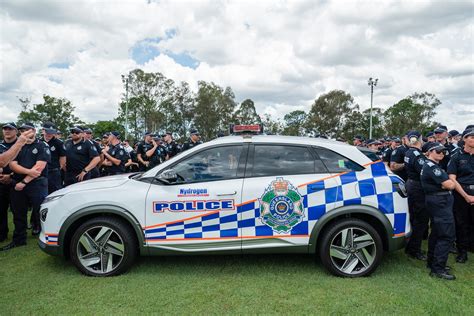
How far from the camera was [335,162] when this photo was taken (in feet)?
11.8

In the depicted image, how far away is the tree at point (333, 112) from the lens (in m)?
44.4

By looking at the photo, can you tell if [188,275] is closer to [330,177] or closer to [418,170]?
[330,177]

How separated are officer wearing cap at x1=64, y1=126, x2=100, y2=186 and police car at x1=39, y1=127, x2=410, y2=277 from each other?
88.2 inches

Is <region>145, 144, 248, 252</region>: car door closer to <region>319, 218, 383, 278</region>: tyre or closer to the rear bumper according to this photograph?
<region>319, 218, 383, 278</region>: tyre

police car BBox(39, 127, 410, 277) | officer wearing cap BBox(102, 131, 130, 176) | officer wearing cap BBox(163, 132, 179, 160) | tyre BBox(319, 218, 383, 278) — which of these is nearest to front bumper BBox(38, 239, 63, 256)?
police car BBox(39, 127, 410, 277)

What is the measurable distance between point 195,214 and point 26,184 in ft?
9.65

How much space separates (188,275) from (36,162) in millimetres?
2938

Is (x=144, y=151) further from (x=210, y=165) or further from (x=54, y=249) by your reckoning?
(x=210, y=165)

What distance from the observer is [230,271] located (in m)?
3.73

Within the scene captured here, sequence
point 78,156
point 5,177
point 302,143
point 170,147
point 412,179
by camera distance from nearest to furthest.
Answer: point 302,143, point 412,179, point 5,177, point 78,156, point 170,147

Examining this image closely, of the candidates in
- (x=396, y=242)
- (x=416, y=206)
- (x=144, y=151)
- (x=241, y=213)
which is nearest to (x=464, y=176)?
(x=416, y=206)

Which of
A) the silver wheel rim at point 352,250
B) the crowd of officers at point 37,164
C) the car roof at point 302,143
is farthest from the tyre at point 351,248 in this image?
the crowd of officers at point 37,164

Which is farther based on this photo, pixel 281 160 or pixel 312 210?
pixel 281 160

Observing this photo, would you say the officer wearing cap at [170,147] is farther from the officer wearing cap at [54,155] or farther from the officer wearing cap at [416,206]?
the officer wearing cap at [416,206]
